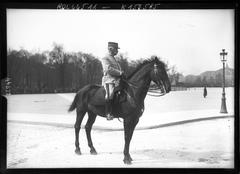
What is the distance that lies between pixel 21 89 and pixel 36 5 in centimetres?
63

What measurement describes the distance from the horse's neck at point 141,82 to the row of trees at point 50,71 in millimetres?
157

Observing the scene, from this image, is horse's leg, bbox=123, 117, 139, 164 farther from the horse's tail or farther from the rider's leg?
the horse's tail

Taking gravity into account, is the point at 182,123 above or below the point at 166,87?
below

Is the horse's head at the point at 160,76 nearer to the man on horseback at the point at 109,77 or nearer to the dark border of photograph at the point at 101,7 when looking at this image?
the man on horseback at the point at 109,77

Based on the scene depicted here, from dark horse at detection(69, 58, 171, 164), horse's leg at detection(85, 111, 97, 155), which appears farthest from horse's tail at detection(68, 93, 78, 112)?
horse's leg at detection(85, 111, 97, 155)

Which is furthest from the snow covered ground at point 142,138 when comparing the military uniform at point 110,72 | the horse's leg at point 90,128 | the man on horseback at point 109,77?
the military uniform at point 110,72

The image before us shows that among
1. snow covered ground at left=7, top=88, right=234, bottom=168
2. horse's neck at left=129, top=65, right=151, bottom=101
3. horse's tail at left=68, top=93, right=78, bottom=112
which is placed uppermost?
horse's neck at left=129, top=65, right=151, bottom=101

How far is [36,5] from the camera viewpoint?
2.41 m

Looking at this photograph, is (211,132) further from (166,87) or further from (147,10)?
(147,10)

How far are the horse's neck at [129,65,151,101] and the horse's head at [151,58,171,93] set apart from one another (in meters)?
0.04

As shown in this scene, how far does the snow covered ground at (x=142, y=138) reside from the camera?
239 centimetres

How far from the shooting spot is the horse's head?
2.32 metres

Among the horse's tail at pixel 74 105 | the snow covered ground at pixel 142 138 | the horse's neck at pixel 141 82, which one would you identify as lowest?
the snow covered ground at pixel 142 138
